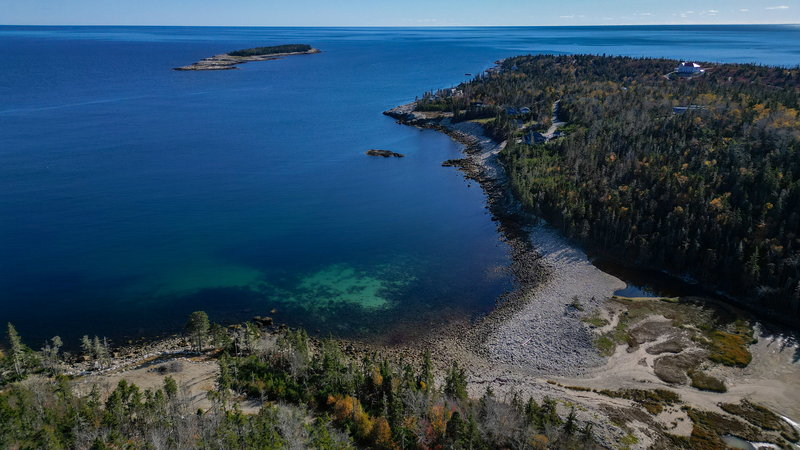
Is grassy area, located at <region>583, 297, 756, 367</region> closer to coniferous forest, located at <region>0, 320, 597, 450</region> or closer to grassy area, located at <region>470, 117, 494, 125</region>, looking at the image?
coniferous forest, located at <region>0, 320, 597, 450</region>

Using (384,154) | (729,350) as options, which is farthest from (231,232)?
(729,350)

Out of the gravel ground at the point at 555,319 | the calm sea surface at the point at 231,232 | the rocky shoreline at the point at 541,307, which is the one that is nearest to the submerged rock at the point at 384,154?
the calm sea surface at the point at 231,232

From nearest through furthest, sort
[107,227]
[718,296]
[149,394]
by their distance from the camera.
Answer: [149,394]
[718,296]
[107,227]

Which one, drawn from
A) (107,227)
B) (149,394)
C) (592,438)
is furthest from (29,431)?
(107,227)

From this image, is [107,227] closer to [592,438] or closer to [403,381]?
[403,381]

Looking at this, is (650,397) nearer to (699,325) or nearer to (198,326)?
(699,325)
